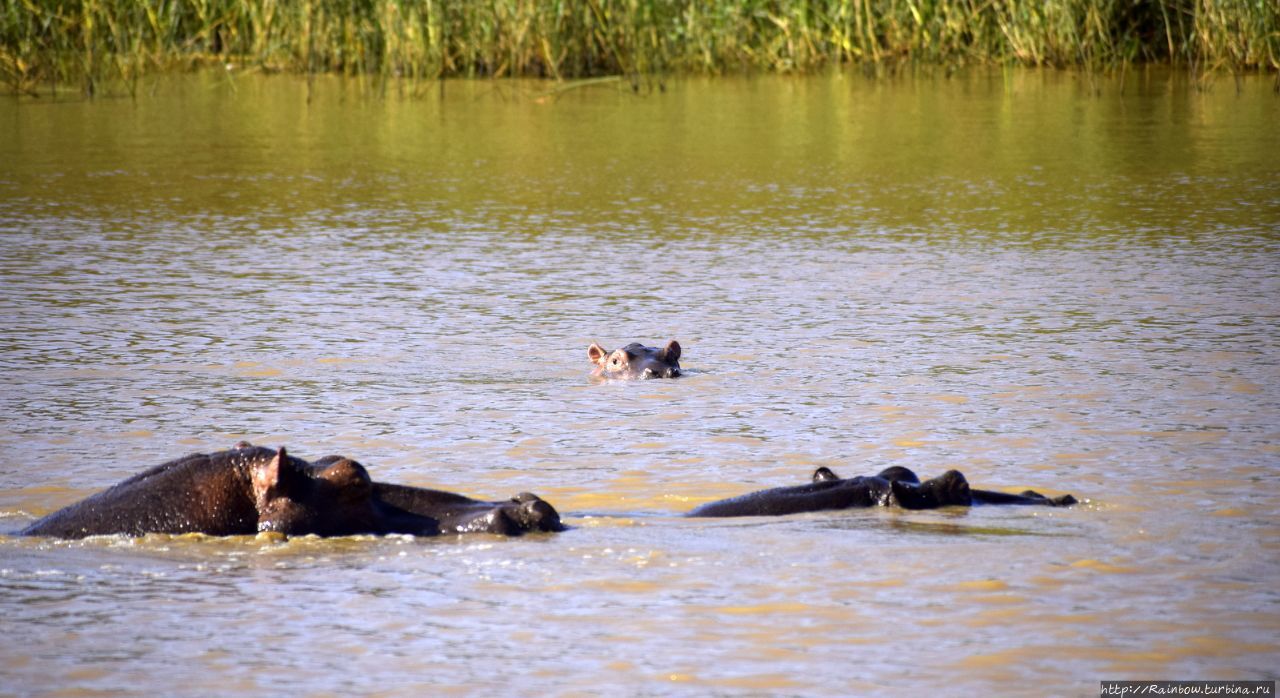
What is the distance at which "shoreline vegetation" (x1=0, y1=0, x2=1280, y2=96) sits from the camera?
1595cm

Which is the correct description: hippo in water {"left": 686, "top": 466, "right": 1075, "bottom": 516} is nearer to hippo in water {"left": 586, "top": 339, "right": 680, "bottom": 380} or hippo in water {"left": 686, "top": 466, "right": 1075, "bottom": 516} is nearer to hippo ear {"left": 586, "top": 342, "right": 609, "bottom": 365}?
hippo in water {"left": 586, "top": 339, "right": 680, "bottom": 380}

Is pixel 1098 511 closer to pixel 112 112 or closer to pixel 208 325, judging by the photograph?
pixel 208 325

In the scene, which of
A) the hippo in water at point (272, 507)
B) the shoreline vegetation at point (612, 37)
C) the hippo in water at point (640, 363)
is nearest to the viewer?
the hippo in water at point (272, 507)

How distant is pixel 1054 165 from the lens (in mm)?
11523

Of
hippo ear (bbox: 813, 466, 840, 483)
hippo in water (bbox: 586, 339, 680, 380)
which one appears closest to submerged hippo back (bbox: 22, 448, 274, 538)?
hippo ear (bbox: 813, 466, 840, 483)

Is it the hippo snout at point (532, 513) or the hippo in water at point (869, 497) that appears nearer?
the hippo snout at point (532, 513)

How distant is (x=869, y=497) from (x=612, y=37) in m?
13.1

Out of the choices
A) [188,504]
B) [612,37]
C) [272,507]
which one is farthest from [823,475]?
[612,37]

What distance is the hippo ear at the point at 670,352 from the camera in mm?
6348

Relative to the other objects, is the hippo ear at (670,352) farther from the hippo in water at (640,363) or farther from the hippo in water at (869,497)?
the hippo in water at (869,497)

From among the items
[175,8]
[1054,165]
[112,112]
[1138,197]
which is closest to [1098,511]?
[1138,197]

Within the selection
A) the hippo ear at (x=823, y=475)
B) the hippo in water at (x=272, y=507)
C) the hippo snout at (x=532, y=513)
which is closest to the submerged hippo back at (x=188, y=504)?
the hippo in water at (x=272, y=507)

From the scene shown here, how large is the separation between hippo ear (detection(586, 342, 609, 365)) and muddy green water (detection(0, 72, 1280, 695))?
99 millimetres

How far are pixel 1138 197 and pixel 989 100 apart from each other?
5.32 meters
